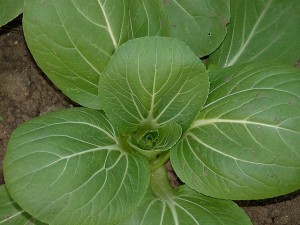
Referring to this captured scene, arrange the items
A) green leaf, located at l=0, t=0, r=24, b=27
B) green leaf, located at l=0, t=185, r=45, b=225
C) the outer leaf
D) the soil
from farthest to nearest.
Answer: the soil, green leaf, located at l=0, t=0, r=24, b=27, green leaf, located at l=0, t=185, r=45, b=225, the outer leaf

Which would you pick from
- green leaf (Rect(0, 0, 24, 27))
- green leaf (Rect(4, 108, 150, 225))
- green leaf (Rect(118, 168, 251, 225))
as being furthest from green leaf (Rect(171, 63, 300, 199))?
green leaf (Rect(0, 0, 24, 27))

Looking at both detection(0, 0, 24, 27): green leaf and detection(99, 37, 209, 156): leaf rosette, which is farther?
detection(0, 0, 24, 27): green leaf

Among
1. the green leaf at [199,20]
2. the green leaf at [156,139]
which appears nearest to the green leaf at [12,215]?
the green leaf at [156,139]

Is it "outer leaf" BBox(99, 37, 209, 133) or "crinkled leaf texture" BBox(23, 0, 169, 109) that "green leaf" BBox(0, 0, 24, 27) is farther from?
"outer leaf" BBox(99, 37, 209, 133)

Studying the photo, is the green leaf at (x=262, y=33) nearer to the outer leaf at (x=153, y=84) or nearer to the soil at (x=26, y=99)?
the outer leaf at (x=153, y=84)

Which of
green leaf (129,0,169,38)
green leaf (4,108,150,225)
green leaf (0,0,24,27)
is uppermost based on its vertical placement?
green leaf (0,0,24,27)

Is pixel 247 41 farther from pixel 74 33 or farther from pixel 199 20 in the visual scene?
pixel 74 33
